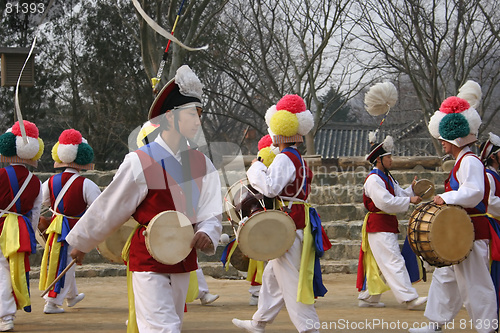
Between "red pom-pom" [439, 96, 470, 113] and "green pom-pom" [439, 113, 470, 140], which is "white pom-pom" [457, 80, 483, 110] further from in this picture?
"green pom-pom" [439, 113, 470, 140]

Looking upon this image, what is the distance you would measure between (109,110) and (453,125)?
15556 millimetres

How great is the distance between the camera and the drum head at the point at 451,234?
4.93 meters

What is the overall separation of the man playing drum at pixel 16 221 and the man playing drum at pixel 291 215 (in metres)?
2.15

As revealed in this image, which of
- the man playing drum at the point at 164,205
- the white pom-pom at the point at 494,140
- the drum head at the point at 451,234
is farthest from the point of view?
the white pom-pom at the point at 494,140

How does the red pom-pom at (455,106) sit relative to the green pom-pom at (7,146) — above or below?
above

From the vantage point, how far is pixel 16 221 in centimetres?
634

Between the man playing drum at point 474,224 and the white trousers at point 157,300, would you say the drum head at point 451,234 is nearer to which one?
the man playing drum at point 474,224

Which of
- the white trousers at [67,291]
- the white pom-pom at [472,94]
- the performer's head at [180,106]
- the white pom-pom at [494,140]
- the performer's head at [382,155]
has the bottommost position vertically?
the white trousers at [67,291]

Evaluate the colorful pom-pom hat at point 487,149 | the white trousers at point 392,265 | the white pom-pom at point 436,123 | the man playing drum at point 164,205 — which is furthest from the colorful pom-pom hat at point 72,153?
the colorful pom-pom hat at point 487,149

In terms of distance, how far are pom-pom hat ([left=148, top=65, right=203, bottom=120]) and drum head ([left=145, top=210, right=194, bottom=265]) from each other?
0.71 meters

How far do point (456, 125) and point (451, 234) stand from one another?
0.92m

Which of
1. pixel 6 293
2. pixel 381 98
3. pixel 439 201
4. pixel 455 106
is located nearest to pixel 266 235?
pixel 439 201

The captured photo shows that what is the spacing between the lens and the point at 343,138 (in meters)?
23.5

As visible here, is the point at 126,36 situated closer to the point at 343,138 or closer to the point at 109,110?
the point at 109,110
